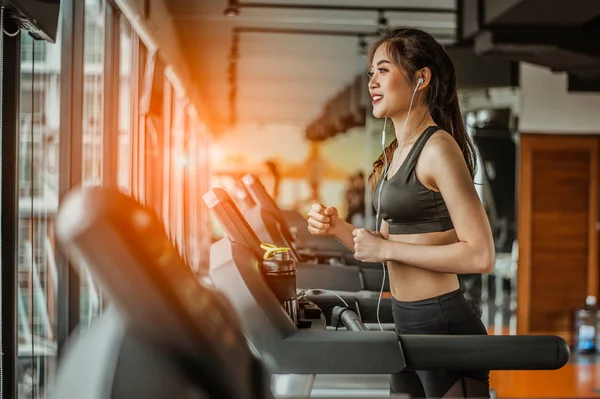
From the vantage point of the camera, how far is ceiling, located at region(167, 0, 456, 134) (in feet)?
25.8

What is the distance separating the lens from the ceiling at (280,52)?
310 inches

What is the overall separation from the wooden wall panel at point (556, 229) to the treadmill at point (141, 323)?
766 centimetres

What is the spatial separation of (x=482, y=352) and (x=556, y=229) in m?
7.05

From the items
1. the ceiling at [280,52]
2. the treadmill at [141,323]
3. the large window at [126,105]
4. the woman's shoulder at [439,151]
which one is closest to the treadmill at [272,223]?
the woman's shoulder at [439,151]

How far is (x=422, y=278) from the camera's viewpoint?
1.72 meters

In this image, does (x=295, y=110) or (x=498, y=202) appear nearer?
(x=498, y=202)

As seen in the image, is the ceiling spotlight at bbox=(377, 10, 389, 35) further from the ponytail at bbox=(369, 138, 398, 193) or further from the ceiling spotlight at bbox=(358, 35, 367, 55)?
the ponytail at bbox=(369, 138, 398, 193)

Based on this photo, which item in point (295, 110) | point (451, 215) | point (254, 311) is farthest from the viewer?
point (295, 110)

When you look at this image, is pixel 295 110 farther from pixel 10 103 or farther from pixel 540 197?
pixel 10 103

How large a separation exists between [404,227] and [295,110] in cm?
1007

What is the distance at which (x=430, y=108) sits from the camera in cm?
182

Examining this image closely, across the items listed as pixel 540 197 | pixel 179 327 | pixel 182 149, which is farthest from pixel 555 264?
pixel 179 327

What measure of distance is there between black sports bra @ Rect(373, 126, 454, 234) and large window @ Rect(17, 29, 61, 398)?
1.31 m

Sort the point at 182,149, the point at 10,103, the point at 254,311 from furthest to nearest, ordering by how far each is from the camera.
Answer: the point at 182,149 < the point at 10,103 < the point at 254,311
